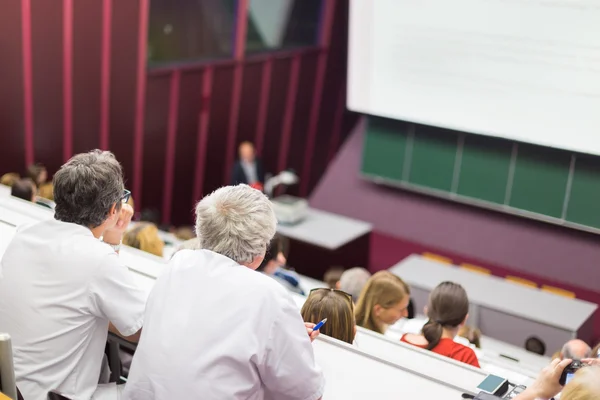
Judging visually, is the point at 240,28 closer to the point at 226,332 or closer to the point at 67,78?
the point at 67,78

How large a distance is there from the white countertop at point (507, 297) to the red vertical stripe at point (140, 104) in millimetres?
2268

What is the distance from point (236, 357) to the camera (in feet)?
5.53

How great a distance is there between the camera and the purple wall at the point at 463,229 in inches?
259

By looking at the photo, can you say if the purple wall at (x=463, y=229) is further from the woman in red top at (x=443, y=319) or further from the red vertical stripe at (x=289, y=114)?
the woman in red top at (x=443, y=319)

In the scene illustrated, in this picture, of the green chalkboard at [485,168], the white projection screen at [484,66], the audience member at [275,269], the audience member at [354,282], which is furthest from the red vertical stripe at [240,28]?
the audience member at [354,282]

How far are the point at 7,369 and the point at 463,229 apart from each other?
5777 millimetres

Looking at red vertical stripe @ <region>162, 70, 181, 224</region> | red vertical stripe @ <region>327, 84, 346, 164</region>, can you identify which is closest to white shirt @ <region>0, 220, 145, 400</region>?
red vertical stripe @ <region>162, 70, 181, 224</region>

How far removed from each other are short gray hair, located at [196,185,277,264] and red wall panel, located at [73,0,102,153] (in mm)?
4116

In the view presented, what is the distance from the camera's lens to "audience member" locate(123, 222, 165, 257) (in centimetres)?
343

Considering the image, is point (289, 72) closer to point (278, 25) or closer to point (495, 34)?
point (278, 25)

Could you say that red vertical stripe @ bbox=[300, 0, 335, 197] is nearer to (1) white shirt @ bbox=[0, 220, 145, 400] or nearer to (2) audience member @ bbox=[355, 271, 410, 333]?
(2) audience member @ bbox=[355, 271, 410, 333]

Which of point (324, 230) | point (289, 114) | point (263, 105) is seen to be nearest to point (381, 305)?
point (324, 230)

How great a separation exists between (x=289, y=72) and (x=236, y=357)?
20.5ft

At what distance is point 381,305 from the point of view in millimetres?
3037
